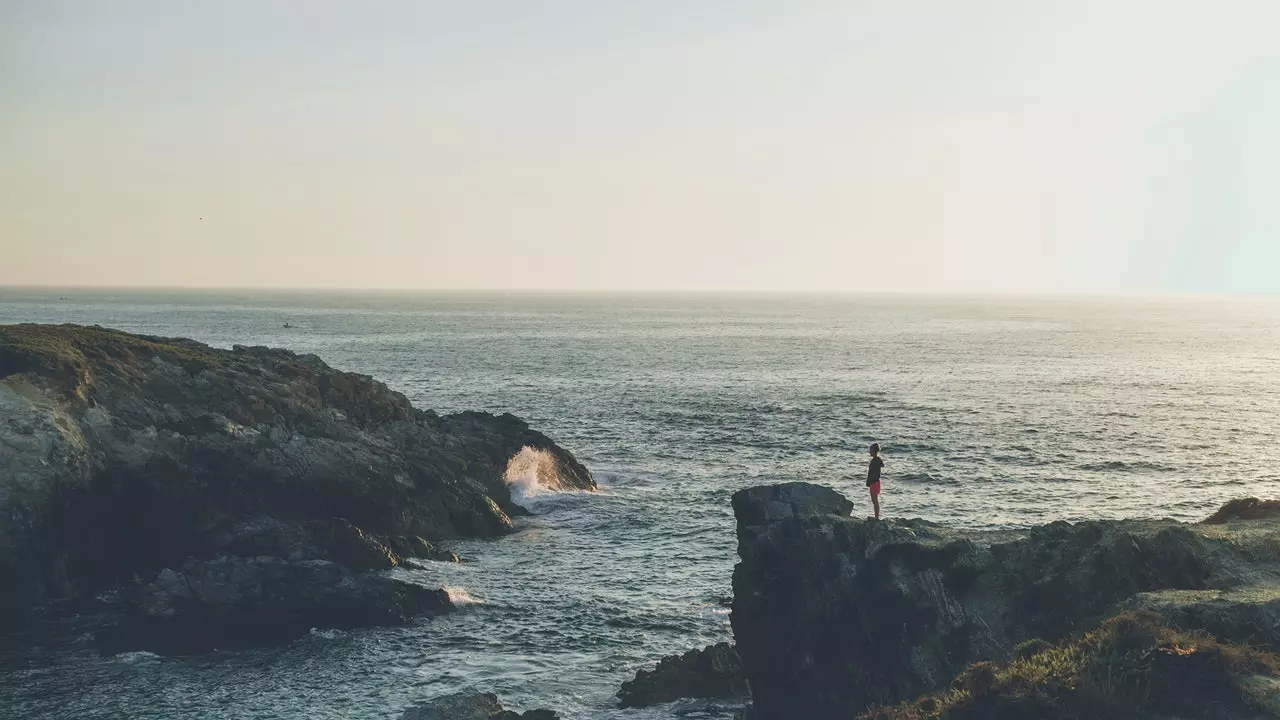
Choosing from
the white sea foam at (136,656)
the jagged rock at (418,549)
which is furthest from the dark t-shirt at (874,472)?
the white sea foam at (136,656)

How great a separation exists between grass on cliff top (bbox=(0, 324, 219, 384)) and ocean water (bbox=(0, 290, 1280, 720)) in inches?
612

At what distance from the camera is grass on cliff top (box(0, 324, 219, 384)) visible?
4372 centimetres

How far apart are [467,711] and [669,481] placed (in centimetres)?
3332

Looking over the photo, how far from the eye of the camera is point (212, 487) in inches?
1674

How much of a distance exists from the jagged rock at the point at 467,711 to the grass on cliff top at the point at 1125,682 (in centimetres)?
1152

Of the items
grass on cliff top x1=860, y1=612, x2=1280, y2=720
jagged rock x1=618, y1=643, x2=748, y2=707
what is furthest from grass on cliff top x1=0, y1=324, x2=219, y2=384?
grass on cliff top x1=860, y1=612, x2=1280, y2=720

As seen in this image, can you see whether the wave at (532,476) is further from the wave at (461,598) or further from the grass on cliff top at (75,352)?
the grass on cliff top at (75,352)

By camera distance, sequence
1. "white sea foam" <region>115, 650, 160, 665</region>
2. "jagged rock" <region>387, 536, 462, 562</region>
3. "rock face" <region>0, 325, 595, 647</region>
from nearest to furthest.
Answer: "white sea foam" <region>115, 650, 160, 665</region> → "rock face" <region>0, 325, 595, 647</region> → "jagged rock" <region>387, 536, 462, 562</region>

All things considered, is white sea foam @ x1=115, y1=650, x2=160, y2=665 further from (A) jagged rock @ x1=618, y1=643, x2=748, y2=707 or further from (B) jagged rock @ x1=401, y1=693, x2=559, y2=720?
(A) jagged rock @ x1=618, y1=643, x2=748, y2=707

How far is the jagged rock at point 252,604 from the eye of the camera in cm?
3256

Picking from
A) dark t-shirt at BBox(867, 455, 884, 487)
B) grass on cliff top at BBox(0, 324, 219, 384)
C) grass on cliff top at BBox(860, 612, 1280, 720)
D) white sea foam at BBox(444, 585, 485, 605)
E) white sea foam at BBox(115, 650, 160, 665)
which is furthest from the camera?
grass on cliff top at BBox(0, 324, 219, 384)

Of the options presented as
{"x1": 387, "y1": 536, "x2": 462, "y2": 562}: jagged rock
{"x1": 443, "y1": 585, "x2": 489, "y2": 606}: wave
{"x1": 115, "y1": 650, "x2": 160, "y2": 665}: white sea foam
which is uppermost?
{"x1": 387, "y1": 536, "x2": 462, "y2": 562}: jagged rock

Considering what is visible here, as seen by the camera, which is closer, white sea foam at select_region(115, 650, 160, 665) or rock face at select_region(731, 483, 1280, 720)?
rock face at select_region(731, 483, 1280, 720)

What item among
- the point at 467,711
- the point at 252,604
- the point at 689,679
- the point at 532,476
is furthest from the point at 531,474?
the point at 467,711
